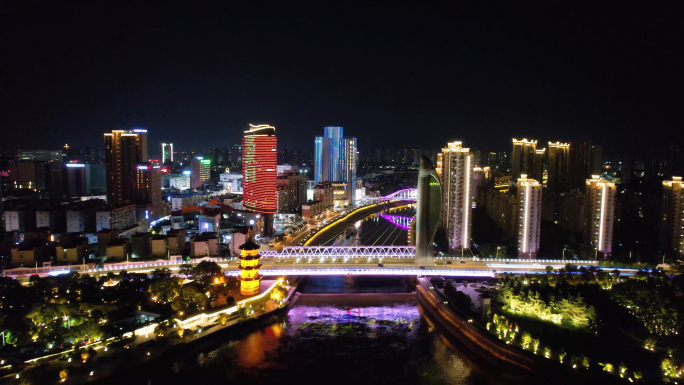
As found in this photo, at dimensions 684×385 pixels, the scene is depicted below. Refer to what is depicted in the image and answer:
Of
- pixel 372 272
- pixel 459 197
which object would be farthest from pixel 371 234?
pixel 372 272

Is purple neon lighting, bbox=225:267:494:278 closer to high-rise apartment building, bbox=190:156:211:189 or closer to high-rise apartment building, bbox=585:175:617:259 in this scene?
high-rise apartment building, bbox=585:175:617:259

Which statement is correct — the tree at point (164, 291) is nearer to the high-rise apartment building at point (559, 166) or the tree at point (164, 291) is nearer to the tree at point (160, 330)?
the tree at point (160, 330)

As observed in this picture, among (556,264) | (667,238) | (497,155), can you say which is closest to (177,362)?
(556,264)

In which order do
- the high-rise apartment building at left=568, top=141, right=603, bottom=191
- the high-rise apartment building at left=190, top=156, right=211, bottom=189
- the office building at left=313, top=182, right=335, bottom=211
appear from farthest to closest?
the high-rise apartment building at left=190, top=156, right=211, bottom=189 < the office building at left=313, top=182, right=335, bottom=211 < the high-rise apartment building at left=568, top=141, right=603, bottom=191

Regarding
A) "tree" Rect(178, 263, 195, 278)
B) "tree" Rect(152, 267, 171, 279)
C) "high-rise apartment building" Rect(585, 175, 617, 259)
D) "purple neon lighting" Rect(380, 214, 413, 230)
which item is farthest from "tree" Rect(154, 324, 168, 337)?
"purple neon lighting" Rect(380, 214, 413, 230)

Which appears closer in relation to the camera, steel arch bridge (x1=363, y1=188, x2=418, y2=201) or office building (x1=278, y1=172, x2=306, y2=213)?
office building (x1=278, y1=172, x2=306, y2=213)

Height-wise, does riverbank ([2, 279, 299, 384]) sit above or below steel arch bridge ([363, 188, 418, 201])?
below
